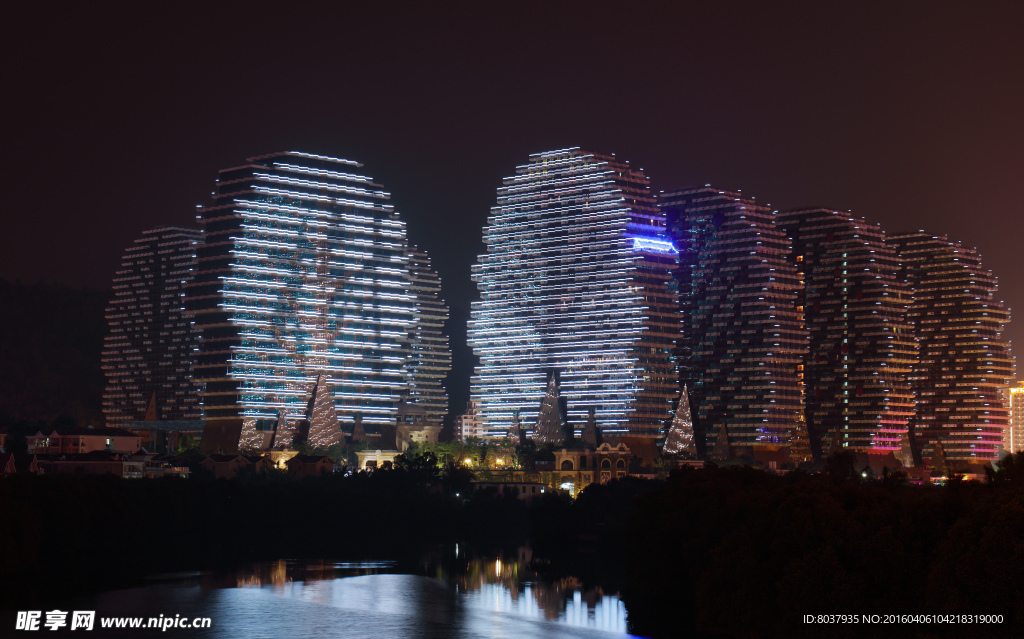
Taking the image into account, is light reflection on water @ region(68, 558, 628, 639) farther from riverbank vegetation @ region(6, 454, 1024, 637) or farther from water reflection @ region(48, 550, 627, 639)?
riverbank vegetation @ region(6, 454, 1024, 637)

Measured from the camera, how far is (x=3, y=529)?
4737 inches

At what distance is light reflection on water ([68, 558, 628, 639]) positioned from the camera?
102375mm

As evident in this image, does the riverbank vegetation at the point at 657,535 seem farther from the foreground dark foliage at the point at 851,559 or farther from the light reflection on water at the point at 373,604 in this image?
the light reflection on water at the point at 373,604

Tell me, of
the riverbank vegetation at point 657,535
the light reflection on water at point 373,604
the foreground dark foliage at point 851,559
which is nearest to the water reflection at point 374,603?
the light reflection on water at point 373,604

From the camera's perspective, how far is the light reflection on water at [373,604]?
102m

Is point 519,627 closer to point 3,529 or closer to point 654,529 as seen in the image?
point 654,529

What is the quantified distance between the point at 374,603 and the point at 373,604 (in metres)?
0.63

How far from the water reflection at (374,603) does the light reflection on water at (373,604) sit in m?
0.08

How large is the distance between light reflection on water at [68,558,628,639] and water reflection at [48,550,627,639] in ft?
0.27

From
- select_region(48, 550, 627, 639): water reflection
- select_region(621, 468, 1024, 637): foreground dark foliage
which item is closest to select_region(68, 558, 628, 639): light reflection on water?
select_region(48, 550, 627, 639): water reflection

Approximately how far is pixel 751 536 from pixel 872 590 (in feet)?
46.0

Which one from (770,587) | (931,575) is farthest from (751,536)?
(931,575)

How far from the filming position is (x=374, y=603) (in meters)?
116

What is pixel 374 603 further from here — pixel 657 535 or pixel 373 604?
pixel 657 535
